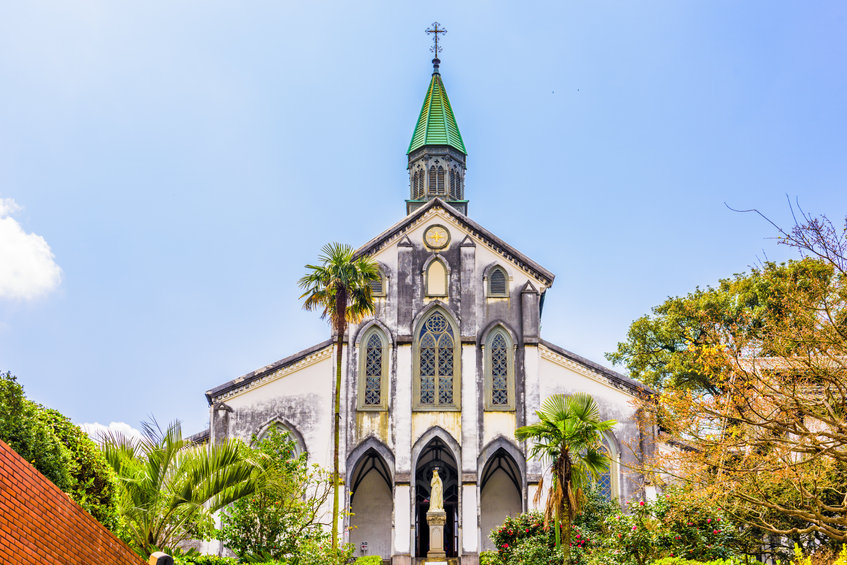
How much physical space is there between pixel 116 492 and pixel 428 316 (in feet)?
65.3

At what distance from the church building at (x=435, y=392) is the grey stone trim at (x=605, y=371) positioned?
0.06 meters

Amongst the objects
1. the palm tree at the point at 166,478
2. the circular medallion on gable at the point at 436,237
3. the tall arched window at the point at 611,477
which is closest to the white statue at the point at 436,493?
the tall arched window at the point at 611,477

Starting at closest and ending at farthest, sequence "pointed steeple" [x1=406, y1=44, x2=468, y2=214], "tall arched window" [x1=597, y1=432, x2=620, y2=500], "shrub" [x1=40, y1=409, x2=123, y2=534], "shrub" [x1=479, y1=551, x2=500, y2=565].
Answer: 1. "shrub" [x1=40, y1=409, x2=123, y2=534]
2. "shrub" [x1=479, y1=551, x2=500, y2=565]
3. "tall arched window" [x1=597, y1=432, x2=620, y2=500]
4. "pointed steeple" [x1=406, y1=44, x2=468, y2=214]

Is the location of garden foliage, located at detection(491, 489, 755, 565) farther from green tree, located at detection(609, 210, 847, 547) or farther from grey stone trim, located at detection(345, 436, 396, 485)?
grey stone trim, located at detection(345, 436, 396, 485)

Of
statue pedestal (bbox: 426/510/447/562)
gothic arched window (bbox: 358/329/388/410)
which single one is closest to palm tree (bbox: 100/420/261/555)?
statue pedestal (bbox: 426/510/447/562)

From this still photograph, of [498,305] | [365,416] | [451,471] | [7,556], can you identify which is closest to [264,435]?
[365,416]

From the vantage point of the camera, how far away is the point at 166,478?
1630cm

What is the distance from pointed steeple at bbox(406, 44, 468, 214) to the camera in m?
39.8

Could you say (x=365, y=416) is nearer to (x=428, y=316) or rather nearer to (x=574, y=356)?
(x=428, y=316)

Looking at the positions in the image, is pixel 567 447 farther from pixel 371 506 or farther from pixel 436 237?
pixel 436 237

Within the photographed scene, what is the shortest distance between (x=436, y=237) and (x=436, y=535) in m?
11.1

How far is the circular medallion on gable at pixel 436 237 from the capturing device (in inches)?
1298

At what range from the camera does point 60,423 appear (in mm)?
12000

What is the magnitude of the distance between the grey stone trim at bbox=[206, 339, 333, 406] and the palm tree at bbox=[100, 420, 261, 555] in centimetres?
1412
